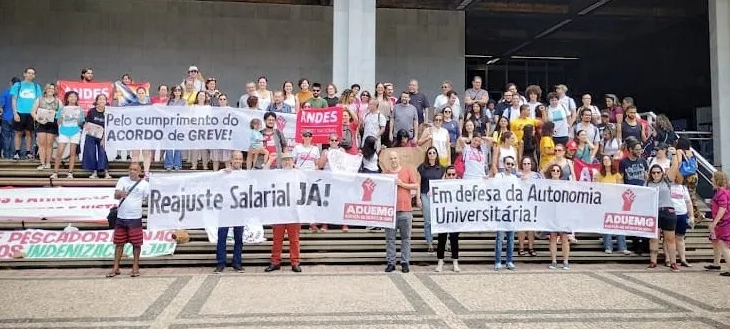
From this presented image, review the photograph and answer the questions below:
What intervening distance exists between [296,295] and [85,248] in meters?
4.14

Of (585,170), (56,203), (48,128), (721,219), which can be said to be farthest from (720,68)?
(48,128)

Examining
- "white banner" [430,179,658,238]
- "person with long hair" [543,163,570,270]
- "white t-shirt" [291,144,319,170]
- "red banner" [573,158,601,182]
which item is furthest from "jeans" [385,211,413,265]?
"red banner" [573,158,601,182]

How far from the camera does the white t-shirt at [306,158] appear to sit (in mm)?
10078

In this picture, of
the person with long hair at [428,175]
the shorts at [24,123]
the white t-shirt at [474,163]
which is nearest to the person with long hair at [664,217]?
the white t-shirt at [474,163]

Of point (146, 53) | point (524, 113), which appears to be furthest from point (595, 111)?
point (146, 53)

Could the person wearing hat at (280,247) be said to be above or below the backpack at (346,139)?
below

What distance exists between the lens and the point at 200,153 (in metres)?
12.4

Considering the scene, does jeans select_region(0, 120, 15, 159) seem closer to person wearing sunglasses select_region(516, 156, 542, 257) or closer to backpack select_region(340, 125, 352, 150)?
backpack select_region(340, 125, 352, 150)

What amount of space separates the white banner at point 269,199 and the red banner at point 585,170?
3.69 meters

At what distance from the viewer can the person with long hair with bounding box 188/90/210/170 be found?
11.3 metres

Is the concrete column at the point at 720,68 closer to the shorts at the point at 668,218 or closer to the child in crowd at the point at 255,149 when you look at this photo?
the shorts at the point at 668,218

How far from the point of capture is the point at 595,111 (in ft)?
41.2

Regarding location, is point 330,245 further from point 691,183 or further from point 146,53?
point 146,53

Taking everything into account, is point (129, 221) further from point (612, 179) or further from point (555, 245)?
point (612, 179)
